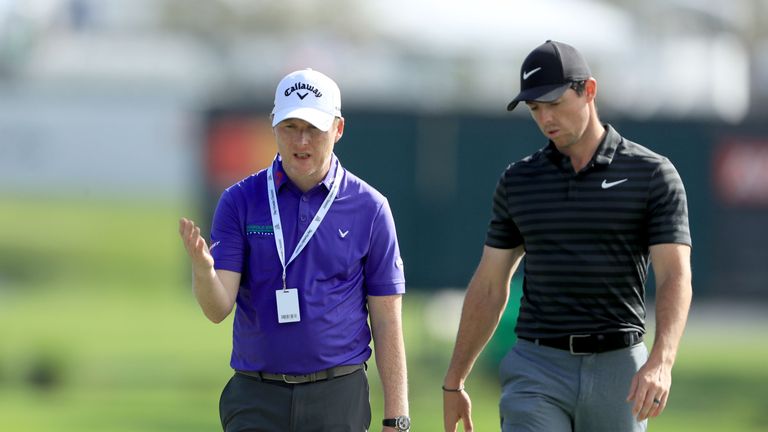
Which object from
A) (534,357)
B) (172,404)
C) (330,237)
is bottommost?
(172,404)

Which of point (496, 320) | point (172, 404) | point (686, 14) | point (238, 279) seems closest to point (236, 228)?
point (238, 279)

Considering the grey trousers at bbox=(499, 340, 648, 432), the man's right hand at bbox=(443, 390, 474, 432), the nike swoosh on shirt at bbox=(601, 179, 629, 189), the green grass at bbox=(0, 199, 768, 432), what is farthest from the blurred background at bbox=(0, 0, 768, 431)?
the nike swoosh on shirt at bbox=(601, 179, 629, 189)

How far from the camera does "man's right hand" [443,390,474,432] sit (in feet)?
23.6

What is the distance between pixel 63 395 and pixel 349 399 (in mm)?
11008

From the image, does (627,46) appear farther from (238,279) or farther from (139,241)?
(238,279)

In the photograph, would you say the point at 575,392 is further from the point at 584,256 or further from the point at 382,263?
the point at 382,263

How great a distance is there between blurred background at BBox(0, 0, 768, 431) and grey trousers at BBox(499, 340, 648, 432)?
305 inches

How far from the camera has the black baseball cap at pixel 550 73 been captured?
678 cm

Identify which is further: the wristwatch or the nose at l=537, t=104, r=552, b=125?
the nose at l=537, t=104, r=552, b=125

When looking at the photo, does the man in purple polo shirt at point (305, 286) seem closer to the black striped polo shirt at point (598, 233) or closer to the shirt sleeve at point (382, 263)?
the shirt sleeve at point (382, 263)

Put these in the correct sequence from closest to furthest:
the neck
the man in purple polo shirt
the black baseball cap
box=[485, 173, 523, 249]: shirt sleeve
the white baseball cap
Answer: the white baseball cap
the man in purple polo shirt
the black baseball cap
the neck
box=[485, 173, 523, 249]: shirt sleeve

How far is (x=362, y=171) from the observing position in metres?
17.6

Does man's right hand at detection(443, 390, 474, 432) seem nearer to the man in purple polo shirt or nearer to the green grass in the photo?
the man in purple polo shirt

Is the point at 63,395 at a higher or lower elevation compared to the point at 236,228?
lower
